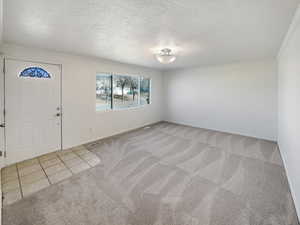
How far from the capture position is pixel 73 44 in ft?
9.45

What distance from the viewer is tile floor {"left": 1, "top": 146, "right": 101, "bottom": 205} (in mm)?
2133

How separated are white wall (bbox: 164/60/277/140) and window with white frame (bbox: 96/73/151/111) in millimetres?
1330

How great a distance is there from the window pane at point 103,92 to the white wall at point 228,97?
2.93 m

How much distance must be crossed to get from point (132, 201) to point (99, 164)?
1.26 m

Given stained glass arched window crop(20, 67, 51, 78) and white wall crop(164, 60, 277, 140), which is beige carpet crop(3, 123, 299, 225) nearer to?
white wall crop(164, 60, 277, 140)

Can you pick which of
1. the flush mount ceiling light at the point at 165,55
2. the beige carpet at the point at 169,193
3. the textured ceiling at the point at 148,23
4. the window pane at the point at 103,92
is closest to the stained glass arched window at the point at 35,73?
the textured ceiling at the point at 148,23

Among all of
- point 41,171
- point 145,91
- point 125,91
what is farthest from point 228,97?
point 41,171

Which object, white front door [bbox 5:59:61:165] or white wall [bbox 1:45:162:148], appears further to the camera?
white wall [bbox 1:45:162:148]

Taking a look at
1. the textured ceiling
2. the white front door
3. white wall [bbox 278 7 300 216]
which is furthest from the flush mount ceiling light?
the white front door

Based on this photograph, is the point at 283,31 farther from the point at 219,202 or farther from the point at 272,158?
the point at 219,202

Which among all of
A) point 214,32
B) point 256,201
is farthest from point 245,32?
point 256,201

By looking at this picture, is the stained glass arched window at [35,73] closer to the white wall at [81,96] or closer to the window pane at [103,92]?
the white wall at [81,96]

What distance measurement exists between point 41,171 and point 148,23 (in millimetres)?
→ 3123

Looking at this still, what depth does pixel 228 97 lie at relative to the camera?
16.0ft
